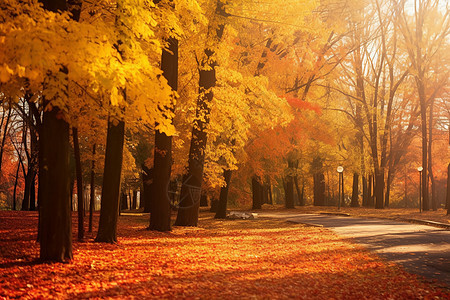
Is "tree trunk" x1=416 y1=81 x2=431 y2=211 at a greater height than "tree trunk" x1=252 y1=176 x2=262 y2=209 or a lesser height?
greater

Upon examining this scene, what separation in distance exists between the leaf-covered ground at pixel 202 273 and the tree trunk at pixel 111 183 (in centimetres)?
51

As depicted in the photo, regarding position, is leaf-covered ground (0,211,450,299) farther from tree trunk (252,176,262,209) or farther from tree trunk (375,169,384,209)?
tree trunk (252,176,262,209)

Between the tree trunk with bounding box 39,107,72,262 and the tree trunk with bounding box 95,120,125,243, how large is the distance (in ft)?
10.5

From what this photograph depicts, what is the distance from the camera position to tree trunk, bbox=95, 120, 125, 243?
38.2ft

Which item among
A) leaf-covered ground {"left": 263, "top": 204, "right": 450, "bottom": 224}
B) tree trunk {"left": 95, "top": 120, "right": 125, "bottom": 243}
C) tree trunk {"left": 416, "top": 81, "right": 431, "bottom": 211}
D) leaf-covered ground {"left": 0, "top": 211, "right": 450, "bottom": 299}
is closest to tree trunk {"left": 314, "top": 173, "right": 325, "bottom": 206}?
leaf-covered ground {"left": 263, "top": 204, "right": 450, "bottom": 224}

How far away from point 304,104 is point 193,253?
17525 millimetres

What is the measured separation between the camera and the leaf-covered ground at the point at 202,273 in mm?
6820

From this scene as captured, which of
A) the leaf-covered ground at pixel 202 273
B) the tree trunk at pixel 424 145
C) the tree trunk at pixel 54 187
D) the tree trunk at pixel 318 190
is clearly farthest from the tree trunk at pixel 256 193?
the tree trunk at pixel 54 187

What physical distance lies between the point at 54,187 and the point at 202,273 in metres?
3.12

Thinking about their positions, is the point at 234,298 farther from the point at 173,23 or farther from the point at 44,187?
the point at 173,23

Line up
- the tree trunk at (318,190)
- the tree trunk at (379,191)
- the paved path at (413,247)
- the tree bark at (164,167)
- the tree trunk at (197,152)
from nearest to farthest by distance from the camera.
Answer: the paved path at (413,247)
the tree bark at (164,167)
the tree trunk at (197,152)
the tree trunk at (379,191)
the tree trunk at (318,190)

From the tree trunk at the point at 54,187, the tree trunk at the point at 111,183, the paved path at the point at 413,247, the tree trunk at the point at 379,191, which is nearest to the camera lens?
the tree trunk at the point at 54,187

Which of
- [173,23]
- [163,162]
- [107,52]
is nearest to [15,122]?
[163,162]

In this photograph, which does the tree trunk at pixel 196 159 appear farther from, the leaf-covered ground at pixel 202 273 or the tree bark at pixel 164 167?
the leaf-covered ground at pixel 202 273
